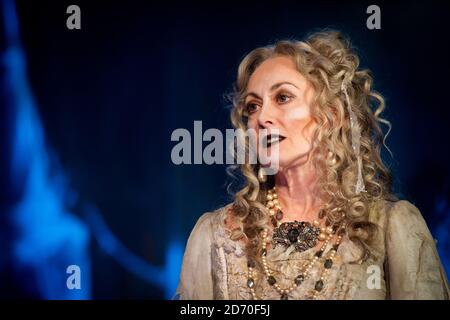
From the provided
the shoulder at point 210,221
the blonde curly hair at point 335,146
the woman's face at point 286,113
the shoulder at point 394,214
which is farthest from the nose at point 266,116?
the shoulder at point 394,214

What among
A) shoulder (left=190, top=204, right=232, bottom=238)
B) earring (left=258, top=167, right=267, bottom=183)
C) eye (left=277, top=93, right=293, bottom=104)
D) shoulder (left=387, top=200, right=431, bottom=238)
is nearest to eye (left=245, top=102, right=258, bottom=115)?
eye (left=277, top=93, right=293, bottom=104)

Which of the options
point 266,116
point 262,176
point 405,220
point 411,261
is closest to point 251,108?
point 266,116

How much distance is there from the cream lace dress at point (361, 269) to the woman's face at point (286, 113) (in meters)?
0.37

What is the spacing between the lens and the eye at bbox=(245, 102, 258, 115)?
254cm

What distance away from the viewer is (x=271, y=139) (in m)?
2.42

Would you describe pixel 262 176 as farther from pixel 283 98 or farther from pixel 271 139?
pixel 283 98

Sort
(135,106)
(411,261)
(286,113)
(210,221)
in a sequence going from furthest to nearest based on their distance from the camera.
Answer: (135,106)
(210,221)
(286,113)
(411,261)

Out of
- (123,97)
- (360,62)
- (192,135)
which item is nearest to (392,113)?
(360,62)

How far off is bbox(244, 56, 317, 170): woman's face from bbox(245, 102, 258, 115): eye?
0.06 metres

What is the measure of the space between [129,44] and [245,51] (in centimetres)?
56

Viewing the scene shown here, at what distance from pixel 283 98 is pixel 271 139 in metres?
0.17

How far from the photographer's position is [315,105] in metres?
2.41

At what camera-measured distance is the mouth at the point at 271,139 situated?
2412 mm

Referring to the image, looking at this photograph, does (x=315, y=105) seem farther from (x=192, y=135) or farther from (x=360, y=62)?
(x=192, y=135)
